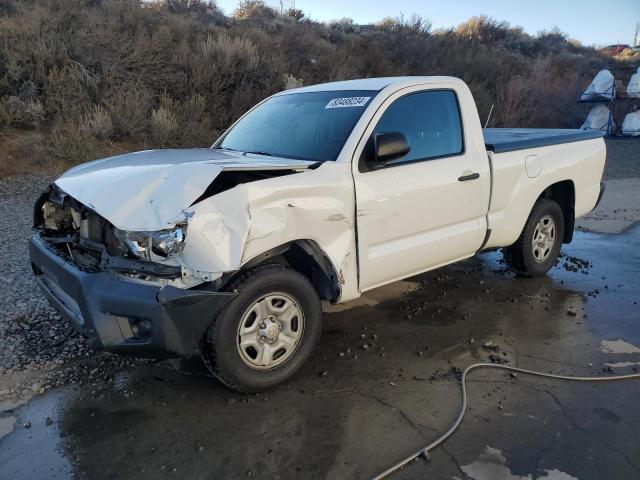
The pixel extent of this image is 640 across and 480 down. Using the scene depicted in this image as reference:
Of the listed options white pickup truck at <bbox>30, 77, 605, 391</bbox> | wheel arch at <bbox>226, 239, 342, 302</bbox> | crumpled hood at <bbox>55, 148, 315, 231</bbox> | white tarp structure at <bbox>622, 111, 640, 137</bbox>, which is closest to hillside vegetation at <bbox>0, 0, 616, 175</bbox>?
white tarp structure at <bbox>622, 111, 640, 137</bbox>

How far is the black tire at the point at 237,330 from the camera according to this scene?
3.24 metres

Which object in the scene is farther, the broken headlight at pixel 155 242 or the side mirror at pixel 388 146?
the side mirror at pixel 388 146

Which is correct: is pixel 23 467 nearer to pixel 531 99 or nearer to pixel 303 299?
pixel 303 299

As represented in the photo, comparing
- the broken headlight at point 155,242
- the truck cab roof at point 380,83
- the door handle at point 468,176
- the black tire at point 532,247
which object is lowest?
the black tire at point 532,247

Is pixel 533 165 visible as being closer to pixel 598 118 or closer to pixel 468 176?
pixel 468 176

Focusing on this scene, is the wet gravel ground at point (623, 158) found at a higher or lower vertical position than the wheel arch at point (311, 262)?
lower

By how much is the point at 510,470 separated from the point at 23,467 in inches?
100

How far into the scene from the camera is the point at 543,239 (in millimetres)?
5742

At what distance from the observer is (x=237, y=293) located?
10.5ft

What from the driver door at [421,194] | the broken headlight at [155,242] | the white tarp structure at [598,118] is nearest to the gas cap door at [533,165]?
the driver door at [421,194]

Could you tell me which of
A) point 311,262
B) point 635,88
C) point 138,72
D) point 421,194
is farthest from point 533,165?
point 635,88

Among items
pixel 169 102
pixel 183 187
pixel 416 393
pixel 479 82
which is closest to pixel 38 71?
pixel 169 102

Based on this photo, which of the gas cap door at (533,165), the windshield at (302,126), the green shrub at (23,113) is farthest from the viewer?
the green shrub at (23,113)

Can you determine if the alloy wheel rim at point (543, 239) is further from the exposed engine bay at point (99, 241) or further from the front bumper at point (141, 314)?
the exposed engine bay at point (99, 241)
